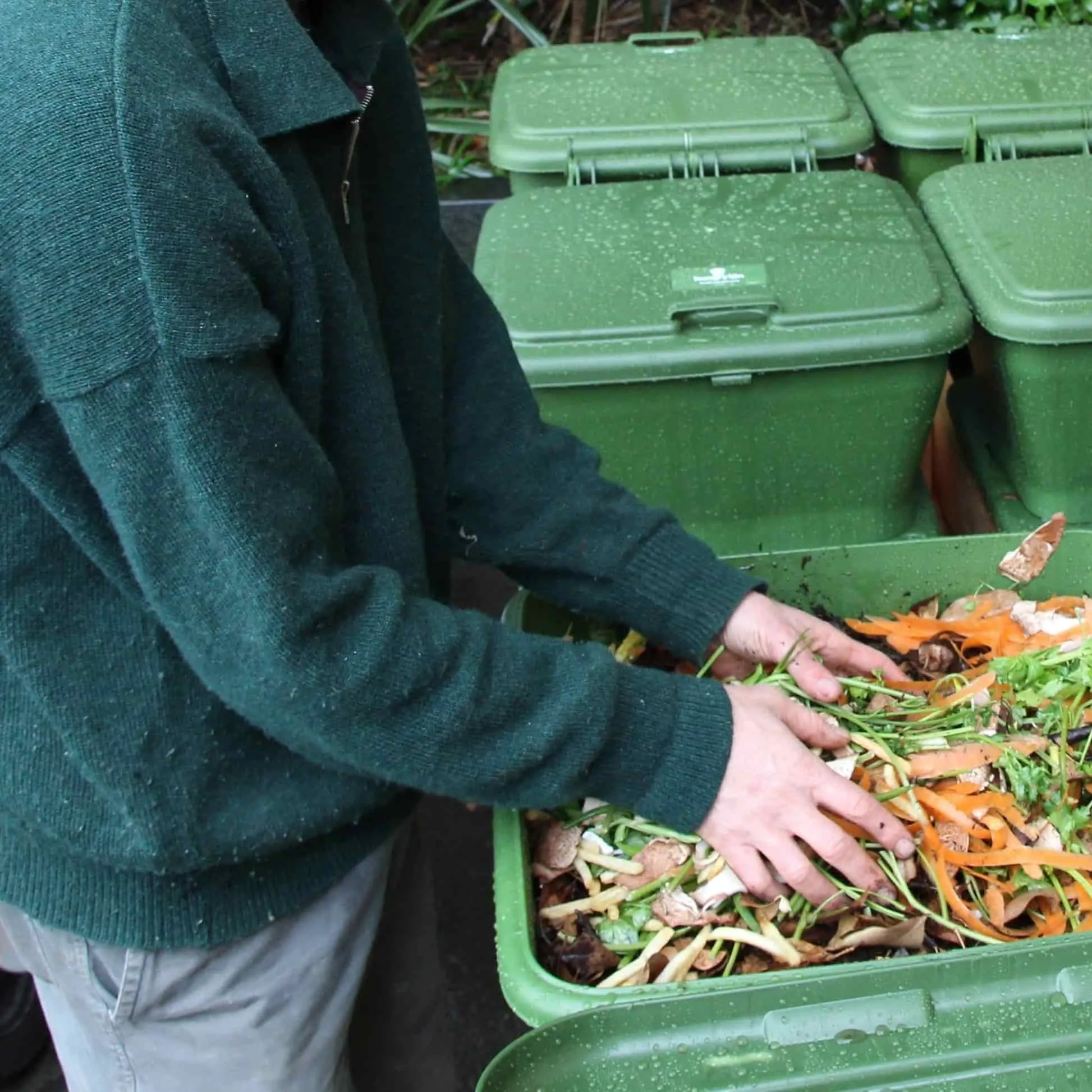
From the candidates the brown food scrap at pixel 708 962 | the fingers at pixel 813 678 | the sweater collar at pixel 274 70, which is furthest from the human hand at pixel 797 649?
the sweater collar at pixel 274 70

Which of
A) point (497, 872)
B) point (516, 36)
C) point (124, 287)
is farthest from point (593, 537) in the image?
point (516, 36)

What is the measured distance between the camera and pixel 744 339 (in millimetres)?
1537

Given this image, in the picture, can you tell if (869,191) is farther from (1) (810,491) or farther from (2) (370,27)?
(2) (370,27)

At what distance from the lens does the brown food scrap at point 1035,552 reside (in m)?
1.20

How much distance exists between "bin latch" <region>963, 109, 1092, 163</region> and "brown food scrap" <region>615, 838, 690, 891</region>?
133cm

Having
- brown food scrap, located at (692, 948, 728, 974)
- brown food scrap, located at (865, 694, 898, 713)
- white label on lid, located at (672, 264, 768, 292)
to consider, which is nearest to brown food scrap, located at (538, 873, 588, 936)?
brown food scrap, located at (692, 948, 728, 974)

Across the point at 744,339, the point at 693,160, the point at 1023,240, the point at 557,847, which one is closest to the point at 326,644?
the point at 557,847

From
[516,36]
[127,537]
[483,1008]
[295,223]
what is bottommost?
[483,1008]

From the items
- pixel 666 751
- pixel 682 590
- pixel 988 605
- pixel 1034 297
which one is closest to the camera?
pixel 666 751

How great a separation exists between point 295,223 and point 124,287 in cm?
14

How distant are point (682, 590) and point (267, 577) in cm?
51

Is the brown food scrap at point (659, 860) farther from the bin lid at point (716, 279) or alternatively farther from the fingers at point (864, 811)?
the bin lid at point (716, 279)

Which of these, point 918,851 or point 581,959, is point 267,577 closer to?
point 581,959

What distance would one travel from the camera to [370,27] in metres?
0.88
